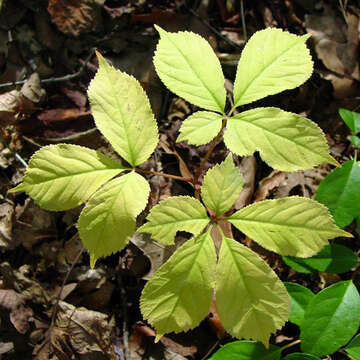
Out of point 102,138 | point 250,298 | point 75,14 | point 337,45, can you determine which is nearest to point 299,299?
point 250,298

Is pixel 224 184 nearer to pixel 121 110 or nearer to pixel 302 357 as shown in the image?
pixel 121 110

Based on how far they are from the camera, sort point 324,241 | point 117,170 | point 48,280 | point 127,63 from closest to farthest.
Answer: point 324,241, point 117,170, point 48,280, point 127,63

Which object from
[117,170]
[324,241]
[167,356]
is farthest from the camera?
[167,356]

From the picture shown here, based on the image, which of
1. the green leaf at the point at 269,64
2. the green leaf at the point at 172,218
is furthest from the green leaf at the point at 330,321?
the green leaf at the point at 269,64

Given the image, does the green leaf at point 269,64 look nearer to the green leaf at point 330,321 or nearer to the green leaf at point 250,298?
the green leaf at point 250,298

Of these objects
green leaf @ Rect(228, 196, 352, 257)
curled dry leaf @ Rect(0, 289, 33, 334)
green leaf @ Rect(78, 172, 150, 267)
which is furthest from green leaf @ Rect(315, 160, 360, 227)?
curled dry leaf @ Rect(0, 289, 33, 334)

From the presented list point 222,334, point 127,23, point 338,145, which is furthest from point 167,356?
point 127,23

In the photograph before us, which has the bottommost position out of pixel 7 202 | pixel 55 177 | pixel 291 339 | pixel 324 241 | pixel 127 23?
pixel 291 339

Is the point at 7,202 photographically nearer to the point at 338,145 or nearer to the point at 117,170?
the point at 117,170
